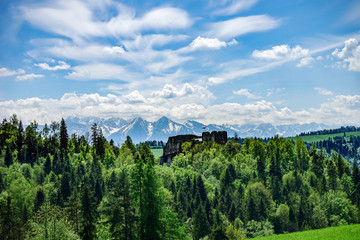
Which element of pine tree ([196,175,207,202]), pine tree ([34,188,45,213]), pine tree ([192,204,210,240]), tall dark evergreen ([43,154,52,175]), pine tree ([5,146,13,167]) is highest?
pine tree ([5,146,13,167])

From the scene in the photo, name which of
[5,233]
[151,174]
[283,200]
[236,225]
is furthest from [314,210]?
[5,233]

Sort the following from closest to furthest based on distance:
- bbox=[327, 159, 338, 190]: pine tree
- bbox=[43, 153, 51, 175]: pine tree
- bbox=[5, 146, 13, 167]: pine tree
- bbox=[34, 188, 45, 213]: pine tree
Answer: bbox=[34, 188, 45, 213]: pine tree, bbox=[327, 159, 338, 190]: pine tree, bbox=[43, 153, 51, 175]: pine tree, bbox=[5, 146, 13, 167]: pine tree

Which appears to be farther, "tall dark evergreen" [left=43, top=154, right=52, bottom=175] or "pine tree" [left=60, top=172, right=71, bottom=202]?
"tall dark evergreen" [left=43, top=154, right=52, bottom=175]

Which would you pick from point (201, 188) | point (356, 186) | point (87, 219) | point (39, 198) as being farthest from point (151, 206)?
point (356, 186)

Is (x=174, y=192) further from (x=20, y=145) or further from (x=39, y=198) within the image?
(x=20, y=145)

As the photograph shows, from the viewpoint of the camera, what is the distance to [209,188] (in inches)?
4102

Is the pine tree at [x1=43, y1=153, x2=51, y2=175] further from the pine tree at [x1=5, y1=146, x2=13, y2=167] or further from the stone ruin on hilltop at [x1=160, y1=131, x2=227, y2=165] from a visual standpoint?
the stone ruin on hilltop at [x1=160, y1=131, x2=227, y2=165]

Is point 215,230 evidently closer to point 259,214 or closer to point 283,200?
point 259,214

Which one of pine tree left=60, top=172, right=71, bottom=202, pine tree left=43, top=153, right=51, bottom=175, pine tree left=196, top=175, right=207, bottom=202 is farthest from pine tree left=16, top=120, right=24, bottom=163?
pine tree left=196, top=175, right=207, bottom=202

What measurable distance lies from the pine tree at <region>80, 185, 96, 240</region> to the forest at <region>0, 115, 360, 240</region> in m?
0.15

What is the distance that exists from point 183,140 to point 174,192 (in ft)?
192

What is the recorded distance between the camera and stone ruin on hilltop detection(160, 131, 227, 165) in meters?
154

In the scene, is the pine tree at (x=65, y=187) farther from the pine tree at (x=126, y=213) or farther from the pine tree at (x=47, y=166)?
the pine tree at (x=126, y=213)

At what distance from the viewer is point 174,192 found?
351ft
